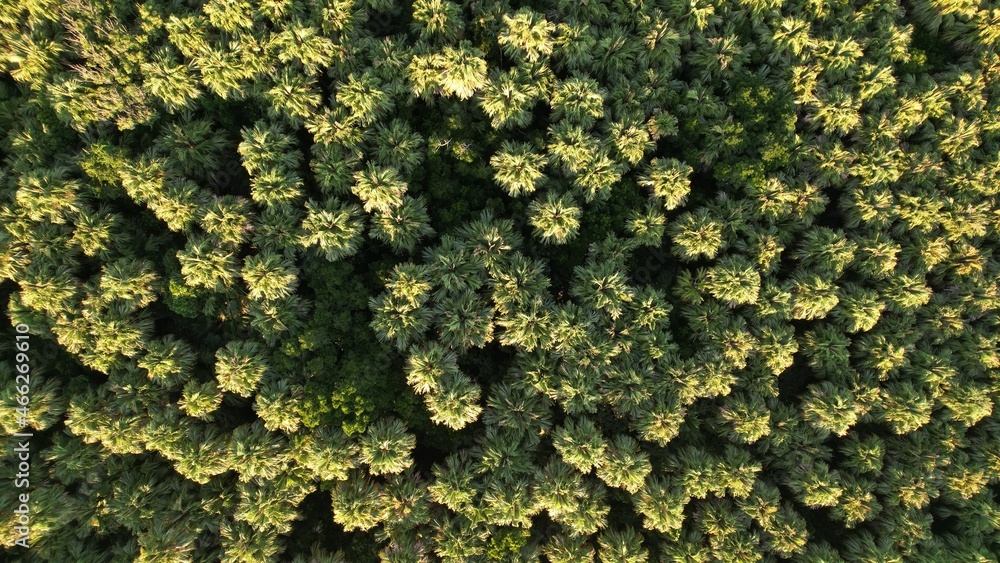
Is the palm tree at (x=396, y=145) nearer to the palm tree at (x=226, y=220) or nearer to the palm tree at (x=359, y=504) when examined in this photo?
the palm tree at (x=226, y=220)

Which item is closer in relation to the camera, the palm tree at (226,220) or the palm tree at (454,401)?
the palm tree at (454,401)

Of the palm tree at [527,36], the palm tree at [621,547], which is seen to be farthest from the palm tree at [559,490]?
the palm tree at [527,36]

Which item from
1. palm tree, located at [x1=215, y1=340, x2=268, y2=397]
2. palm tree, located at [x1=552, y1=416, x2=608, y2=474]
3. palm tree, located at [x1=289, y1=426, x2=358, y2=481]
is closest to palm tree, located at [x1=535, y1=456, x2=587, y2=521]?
palm tree, located at [x1=552, y1=416, x2=608, y2=474]

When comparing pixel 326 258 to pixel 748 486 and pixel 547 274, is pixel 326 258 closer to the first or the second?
pixel 547 274

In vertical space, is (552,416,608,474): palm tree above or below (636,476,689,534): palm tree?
above

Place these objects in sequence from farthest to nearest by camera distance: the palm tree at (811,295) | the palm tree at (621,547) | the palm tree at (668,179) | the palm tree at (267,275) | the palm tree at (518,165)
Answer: the palm tree at (811,295), the palm tree at (668,179), the palm tree at (518,165), the palm tree at (621,547), the palm tree at (267,275)

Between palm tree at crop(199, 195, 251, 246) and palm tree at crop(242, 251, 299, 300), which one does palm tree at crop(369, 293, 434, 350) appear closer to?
palm tree at crop(242, 251, 299, 300)

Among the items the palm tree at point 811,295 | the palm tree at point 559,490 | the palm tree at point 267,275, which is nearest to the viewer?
the palm tree at point 267,275

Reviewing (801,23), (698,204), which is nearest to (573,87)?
(698,204)

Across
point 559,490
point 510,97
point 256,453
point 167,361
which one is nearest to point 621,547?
point 559,490
